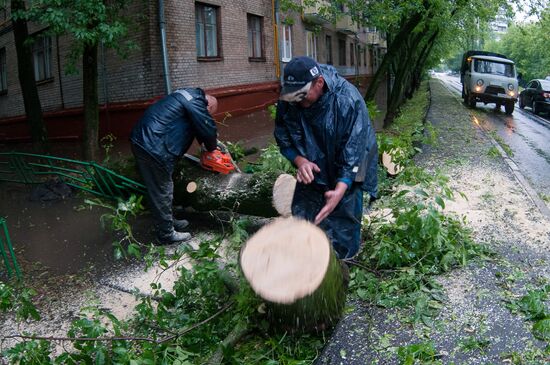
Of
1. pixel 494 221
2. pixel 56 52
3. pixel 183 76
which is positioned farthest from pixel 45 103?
pixel 494 221

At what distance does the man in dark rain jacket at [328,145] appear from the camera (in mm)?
3113

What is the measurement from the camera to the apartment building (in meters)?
11.3

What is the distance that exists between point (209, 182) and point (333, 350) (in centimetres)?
287

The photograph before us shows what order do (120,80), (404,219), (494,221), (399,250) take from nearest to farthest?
(399,250) → (404,219) → (494,221) → (120,80)

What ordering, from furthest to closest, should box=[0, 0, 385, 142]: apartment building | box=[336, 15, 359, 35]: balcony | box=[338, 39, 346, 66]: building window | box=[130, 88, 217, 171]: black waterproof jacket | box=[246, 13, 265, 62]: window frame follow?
1. box=[338, 39, 346, 66]: building window
2. box=[336, 15, 359, 35]: balcony
3. box=[246, 13, 265, 62]: window frame
4. box=[0, 0, 385, 142]: apartment building
5. box=[130, 88, 217, 171]: black waterproof jacket

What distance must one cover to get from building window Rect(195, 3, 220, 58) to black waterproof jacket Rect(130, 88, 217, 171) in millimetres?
8024

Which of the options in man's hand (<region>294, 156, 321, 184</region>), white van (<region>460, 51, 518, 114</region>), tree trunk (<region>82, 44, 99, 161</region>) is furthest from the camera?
white van (<region>460, 51, 518, 114</region>)

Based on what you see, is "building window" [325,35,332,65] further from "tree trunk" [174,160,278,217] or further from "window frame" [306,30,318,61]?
"tree trunk" [174,160,278,217]

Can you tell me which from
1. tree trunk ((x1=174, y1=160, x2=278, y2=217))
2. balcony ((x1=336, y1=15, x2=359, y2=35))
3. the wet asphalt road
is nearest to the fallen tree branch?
tree trunk ((x1=174, y1=160, x2=278, y2=217))

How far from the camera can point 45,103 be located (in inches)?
589

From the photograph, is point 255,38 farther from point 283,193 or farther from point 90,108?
point 283,193


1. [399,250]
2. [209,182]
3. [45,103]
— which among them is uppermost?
[45,103]

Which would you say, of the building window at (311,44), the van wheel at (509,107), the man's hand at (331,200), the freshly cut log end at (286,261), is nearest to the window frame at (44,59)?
the building window at (311,44)

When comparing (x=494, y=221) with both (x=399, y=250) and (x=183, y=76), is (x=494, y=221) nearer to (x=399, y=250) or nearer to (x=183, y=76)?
(x=399, y=250)
